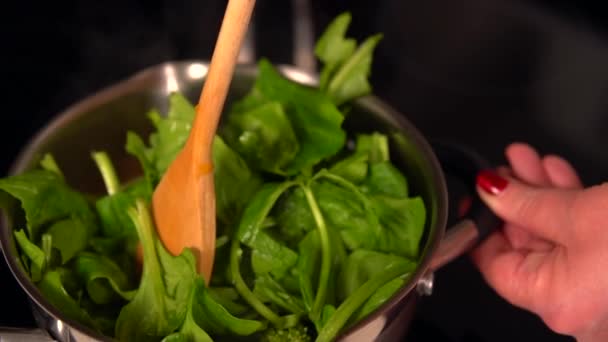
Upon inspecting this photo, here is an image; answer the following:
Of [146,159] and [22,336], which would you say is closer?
[22,336]

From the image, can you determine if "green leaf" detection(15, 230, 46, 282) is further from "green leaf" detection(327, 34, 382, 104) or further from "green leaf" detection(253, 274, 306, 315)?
"green leaf" detection(327, 34, 382, 104)

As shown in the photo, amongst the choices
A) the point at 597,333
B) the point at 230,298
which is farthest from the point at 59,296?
the point at 597,333

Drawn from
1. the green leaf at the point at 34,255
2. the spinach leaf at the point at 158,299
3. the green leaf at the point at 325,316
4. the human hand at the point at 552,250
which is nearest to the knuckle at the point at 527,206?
the human hand at the point at 552,250

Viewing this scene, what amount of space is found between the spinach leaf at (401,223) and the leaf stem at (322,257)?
0.05 metres

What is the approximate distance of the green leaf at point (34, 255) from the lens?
644 millimetres

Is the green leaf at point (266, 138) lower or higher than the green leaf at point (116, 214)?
higher

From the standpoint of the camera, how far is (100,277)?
700 mm

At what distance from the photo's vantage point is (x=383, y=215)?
73 centimetres

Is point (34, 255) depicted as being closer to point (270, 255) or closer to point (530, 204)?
point (270, 255)

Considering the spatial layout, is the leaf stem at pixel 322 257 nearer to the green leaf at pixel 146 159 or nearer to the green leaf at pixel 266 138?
the green leaf at pixel 266 138

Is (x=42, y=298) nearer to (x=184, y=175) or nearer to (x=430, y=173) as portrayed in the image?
(x=184, y=175)

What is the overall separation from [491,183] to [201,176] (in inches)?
11.3

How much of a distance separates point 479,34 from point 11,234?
64cm

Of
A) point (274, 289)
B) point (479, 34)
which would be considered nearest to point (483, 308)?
point (274, 289)
